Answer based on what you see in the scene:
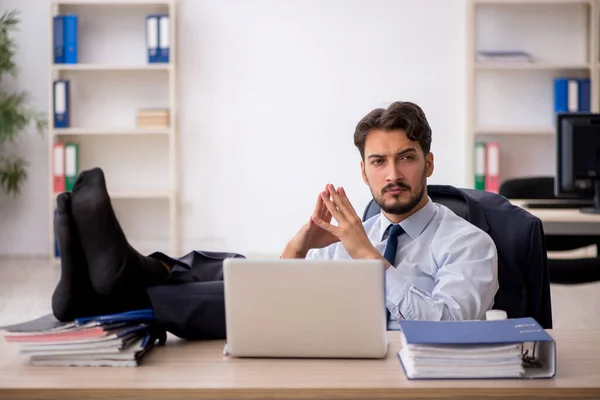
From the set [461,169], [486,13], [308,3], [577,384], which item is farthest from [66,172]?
[577,384]

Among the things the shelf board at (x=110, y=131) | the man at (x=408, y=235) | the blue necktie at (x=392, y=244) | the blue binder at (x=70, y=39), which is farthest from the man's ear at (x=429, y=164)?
the blue binder at (x=70, y=39)

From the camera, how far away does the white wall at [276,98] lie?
252 inches

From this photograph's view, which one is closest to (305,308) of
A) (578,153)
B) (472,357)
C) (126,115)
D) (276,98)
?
(472,357)

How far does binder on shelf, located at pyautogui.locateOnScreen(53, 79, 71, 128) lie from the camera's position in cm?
612

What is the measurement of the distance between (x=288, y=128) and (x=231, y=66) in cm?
63

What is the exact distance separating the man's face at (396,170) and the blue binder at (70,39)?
4.47 metres

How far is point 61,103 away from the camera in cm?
614

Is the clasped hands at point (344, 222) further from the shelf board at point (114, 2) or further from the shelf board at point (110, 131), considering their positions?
the shelf board at point (114, 2)

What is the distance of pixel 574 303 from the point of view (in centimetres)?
500

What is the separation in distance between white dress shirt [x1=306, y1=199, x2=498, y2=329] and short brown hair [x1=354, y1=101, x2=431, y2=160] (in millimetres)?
175

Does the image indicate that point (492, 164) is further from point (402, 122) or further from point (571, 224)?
point (402, 122)

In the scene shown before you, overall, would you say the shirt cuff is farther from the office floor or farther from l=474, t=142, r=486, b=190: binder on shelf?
l=474, t=142, r=486, b=190: binder on shelf

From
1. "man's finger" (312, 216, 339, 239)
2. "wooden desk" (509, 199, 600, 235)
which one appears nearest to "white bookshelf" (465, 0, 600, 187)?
"wooden desk" (509, 199, 600, 235)

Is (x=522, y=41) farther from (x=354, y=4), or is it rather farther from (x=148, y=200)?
(x=148, y=200)
